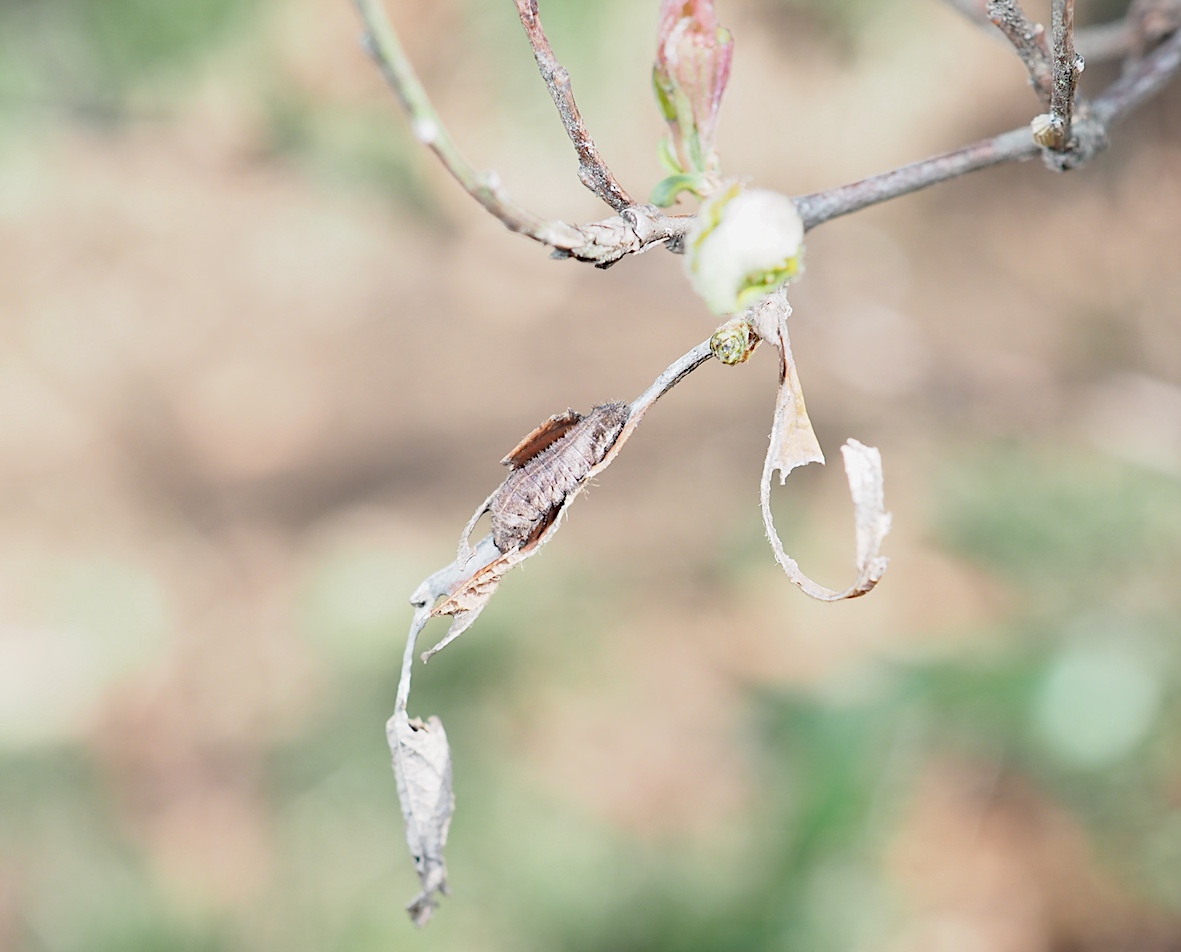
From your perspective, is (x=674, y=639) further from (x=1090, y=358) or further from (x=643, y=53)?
(x=643, y=53)

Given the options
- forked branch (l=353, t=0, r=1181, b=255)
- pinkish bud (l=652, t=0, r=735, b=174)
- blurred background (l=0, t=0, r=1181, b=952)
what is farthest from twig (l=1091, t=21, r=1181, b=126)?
blurred background (l=0, t=0, r=1181, b=952)

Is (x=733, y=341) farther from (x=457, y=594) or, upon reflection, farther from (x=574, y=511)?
(x=574, y=511)

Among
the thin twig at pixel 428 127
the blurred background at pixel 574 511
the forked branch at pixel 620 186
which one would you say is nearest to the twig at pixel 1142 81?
Answer: the forked branch at pixel 620 186

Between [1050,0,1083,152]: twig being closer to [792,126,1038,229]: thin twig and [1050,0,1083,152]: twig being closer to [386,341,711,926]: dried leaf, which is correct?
[792,126,1038,229]: thin twig

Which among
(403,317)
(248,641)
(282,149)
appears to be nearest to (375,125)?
(282,149)

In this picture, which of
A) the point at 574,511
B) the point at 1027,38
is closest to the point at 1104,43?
the point at 1027,38
